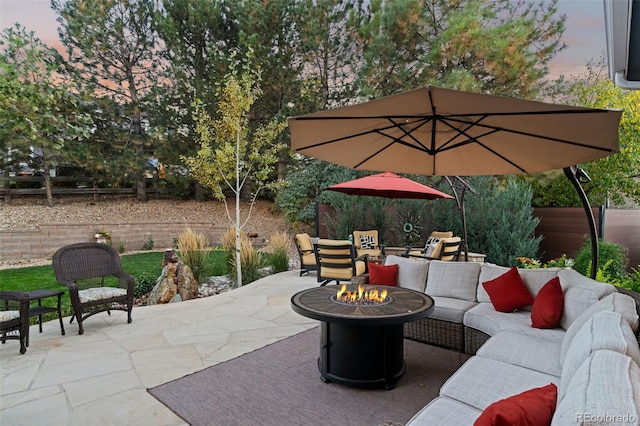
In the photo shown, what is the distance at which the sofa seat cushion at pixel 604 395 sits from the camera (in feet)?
3.54

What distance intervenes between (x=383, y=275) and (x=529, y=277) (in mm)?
1480

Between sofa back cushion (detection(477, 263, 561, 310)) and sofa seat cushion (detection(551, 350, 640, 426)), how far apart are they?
2387mm

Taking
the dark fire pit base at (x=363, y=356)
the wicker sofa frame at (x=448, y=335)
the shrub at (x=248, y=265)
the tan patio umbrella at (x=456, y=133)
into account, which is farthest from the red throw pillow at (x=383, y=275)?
the shrub at (x=248, y=265)

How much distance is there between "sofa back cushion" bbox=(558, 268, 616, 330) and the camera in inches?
121

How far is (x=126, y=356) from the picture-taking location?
3.73 meters

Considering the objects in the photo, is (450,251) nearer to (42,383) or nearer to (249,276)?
(249,276)

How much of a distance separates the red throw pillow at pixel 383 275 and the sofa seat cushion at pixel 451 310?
2.02ft

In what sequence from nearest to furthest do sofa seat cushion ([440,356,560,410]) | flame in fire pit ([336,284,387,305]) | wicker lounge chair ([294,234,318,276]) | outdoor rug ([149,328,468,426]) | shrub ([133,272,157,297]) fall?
sofa seat cushion ([440,356,560,410])
outdoor rug ([149,328,468,426])
flame in fire pit ([336,284,387,305])
shrub ([133,272,157,297])
wicker lounge chair ([294,234,318,276])

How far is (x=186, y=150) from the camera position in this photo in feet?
49.3

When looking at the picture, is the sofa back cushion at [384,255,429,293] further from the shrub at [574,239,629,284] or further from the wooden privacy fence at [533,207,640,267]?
the wooden privacy fence at [533,207,640,267]

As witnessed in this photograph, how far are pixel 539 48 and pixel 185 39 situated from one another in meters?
11.9

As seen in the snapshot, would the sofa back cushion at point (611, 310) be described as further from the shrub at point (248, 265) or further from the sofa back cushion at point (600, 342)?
the shrub at point (248, 265)

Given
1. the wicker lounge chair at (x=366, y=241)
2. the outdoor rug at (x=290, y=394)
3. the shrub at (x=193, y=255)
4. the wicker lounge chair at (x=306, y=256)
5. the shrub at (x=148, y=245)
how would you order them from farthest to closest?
the shrub at (x=148, y=245) < the wicker lounge chair at (x=366, y=241) < the wicker lounge chair at (x=306, y=256) < the shrub at (x=193, y=255) < the outdoor rug at (x=290, y=394)

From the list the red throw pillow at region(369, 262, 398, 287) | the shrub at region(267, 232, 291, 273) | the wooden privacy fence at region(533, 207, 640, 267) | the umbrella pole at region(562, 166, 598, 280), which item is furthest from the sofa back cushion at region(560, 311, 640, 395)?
the wooden privacy fence at region(533, 207, 640, 267)
